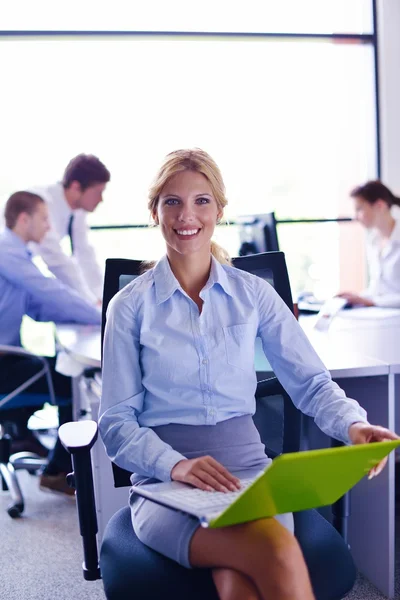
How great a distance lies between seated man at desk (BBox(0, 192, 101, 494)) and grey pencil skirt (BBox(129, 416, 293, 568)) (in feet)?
5.31

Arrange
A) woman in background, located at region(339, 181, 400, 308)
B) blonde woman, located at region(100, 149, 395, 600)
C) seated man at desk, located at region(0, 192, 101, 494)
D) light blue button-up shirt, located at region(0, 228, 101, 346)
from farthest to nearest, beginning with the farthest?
woman in background, located at region(339, 181, 400, 308) → light blue button-up shirt, located at region(0, 228, 101, 346) → seated man at desk, located at region(0, 192, 101, 494) → blonde woman, located at region(100, 149, 395, 600)

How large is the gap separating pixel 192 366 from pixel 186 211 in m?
0.35

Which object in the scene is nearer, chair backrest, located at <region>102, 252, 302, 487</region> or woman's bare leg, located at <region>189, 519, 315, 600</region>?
woman's bare leg, located at <region>189, 519, 315, 600</region>

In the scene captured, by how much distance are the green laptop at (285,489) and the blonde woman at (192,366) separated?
0.23 ft

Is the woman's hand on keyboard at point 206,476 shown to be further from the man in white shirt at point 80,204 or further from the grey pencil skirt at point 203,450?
the man in white shirt at point 80,204

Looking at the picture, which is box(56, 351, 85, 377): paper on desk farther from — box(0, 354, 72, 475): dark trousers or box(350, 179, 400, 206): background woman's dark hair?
box(350, 179, 400, 206): background woman's dark hair

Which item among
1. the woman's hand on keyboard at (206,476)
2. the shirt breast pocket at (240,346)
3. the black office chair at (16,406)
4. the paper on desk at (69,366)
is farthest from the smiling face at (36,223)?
the woman's hand on keyboard at (206,476)

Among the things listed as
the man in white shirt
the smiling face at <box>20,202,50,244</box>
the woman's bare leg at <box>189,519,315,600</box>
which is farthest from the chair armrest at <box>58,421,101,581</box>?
the man in white shirt

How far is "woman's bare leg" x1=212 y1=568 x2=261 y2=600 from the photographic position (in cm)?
119

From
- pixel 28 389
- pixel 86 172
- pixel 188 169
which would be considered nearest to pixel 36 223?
pixel 86 172

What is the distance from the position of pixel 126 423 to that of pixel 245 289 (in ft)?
1.40

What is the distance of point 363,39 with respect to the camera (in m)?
5.51

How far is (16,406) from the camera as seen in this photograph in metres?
3.06

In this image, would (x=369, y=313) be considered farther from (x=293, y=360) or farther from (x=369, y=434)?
(x=369, y=434)
